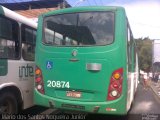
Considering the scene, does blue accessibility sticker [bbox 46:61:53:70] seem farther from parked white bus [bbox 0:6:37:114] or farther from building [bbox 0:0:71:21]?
building [bbox 0:0:71:21]

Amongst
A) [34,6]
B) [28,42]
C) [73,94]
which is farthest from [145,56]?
[73,94]

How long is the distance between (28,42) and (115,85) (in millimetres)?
2822

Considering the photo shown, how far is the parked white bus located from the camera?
7434mm

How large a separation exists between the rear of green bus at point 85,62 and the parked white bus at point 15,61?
478 millimetres

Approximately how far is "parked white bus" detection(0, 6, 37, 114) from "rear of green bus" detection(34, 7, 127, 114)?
1.57 feet

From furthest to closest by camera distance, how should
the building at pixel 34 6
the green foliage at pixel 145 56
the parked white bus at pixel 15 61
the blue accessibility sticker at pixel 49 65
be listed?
the green foliage at pixel 145 56
the building at pixel 34 6
the blue accessibility sticker at pixel 49 65
the parked white bus at pixel 15 61

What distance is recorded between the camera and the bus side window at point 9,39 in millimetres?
7387

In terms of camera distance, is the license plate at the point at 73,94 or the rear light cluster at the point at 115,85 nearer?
the rear light cluster at the point at 115,85

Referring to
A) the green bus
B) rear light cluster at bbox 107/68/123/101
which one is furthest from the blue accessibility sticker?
rear light cluster at bbox 107/68/123/101

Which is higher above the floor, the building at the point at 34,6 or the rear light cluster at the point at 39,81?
the building at the point at 34,6

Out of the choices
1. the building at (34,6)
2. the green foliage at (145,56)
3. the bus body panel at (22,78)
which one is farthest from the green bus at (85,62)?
the green foliage at (145,56)

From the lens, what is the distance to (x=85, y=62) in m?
7.57

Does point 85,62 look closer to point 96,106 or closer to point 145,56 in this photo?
point 96,106

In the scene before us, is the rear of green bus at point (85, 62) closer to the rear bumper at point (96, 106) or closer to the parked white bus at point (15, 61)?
the rear bumper at point (96, 106)
